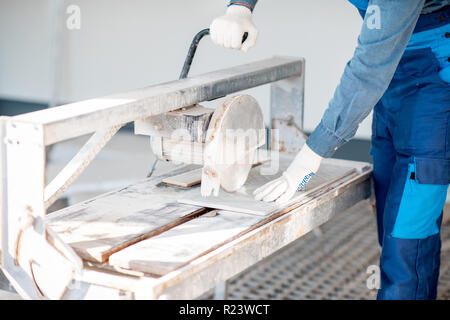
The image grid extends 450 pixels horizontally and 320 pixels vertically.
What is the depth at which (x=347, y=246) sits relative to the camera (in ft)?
10.4

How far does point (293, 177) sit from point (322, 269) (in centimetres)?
126

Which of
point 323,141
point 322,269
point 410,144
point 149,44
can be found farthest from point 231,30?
point 149,44

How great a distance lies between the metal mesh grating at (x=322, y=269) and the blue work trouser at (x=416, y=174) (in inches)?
33.0

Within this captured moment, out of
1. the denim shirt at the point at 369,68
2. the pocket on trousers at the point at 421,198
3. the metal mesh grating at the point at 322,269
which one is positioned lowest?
the metal mesh grating at the point at 322,269

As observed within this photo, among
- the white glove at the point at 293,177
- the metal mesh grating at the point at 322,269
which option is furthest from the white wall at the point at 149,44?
the white glove at the point at 293,177

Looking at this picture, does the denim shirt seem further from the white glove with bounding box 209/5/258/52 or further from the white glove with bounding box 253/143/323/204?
the white glove with bounding box 209/5/258/52

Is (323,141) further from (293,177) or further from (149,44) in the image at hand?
(149,44)

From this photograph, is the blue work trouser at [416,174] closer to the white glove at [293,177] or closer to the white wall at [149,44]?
the white glove at [293,177]

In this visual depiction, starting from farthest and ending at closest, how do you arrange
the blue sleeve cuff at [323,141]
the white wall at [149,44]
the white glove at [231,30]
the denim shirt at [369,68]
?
the white wall at [149,44] < the white glove at [231,30] < the blue sleeve cuff at [323,141] < the denim shirt at [369,68]

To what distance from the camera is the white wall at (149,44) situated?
Result: 412 cm

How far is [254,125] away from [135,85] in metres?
3.13

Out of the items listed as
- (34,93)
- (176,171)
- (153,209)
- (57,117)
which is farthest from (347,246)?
(34,93)

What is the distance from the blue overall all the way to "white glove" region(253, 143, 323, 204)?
25 cm

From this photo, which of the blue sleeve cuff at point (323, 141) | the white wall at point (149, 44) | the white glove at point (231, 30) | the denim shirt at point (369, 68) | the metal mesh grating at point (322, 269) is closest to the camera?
the denim shirt at point (369, 68)
